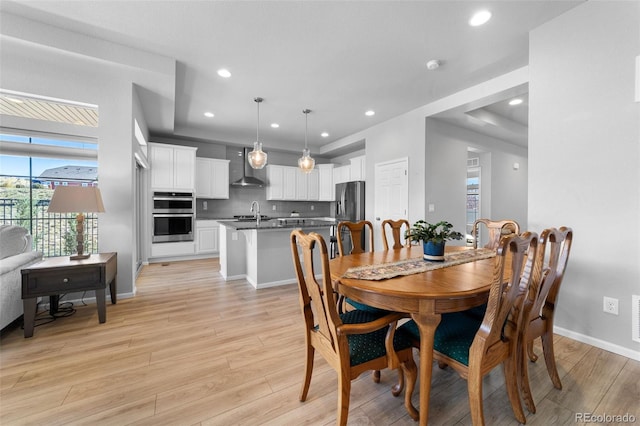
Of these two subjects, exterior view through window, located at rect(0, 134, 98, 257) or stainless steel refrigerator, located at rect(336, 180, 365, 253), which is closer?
exterior view through window, located at rect(0, 134, 98, 257)

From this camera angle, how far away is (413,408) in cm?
139

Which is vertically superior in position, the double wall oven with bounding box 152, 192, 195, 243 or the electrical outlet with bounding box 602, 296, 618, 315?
the double wall oven with bounding box 152, 192, 195, 243

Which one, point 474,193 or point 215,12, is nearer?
point 215,12

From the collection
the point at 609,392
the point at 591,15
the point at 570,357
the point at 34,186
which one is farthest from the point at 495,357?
the point at 34,186

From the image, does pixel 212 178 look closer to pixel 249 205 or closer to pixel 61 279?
pixel 249 205

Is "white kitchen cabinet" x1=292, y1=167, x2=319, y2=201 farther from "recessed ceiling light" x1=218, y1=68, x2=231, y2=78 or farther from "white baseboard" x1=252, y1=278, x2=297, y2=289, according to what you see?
"recessed ceiling light" x1=218, y1=68, x2=231, y2=78

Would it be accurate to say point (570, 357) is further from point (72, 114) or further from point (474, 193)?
point (72, 114)

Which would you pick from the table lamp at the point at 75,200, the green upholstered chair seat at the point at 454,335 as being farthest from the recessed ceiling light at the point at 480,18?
the table lamp at the point at 75,200

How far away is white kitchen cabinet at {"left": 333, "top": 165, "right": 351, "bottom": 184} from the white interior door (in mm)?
1427

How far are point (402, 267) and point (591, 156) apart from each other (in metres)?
1.95

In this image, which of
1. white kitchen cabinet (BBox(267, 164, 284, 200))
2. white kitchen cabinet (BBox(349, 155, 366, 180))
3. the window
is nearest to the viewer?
white kitchen cabinet (BBox(349, 155, 366, 180))

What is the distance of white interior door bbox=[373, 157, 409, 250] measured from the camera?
4535 mm

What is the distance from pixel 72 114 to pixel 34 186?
3.54ft

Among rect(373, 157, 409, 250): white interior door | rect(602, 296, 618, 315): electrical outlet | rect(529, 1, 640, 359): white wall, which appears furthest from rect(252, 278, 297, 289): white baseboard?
rect(602, 296, 618, 315): electrical outlet
